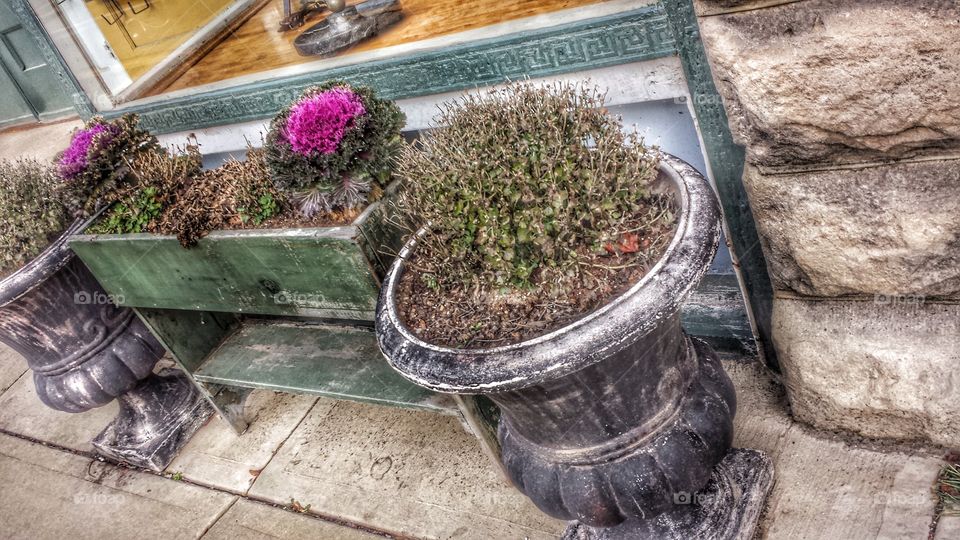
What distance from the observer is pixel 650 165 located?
2.16 meters

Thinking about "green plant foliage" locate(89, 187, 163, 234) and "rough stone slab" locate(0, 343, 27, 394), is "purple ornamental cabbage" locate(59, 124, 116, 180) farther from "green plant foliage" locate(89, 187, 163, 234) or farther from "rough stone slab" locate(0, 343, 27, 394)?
"rough stone slab" locate(0, 343, 27, 394)

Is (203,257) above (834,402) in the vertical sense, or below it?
above

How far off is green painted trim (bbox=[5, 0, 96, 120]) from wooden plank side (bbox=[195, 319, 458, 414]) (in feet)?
6.08

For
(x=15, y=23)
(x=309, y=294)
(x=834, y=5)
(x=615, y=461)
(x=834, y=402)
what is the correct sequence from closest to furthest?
(x=834, y=5) < (x=615, y=461) < (x=834, y=402) < (x=309, y=294) < (x=15, y=23)

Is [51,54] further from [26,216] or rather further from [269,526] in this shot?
[269,526]

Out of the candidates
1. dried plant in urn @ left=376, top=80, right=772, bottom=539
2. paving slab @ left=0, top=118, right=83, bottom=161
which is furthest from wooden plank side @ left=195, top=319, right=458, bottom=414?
paving slab @ left=0, top=118, right=83, bottom=161

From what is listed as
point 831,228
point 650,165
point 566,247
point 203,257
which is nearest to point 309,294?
point 203,257

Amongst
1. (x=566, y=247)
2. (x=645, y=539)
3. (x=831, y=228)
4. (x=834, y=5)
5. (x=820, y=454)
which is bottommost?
(x=820, y=454)

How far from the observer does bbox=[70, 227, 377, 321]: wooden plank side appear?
2715mm

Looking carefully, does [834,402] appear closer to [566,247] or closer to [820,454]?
[820,454]

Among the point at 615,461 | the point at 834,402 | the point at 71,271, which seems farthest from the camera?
the point at 71,271

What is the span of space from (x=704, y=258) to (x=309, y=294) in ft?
5.23

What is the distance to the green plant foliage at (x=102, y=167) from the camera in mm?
3354

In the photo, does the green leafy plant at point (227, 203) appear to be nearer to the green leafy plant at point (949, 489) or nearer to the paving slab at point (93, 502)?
the paving slab at point (93, 502)
